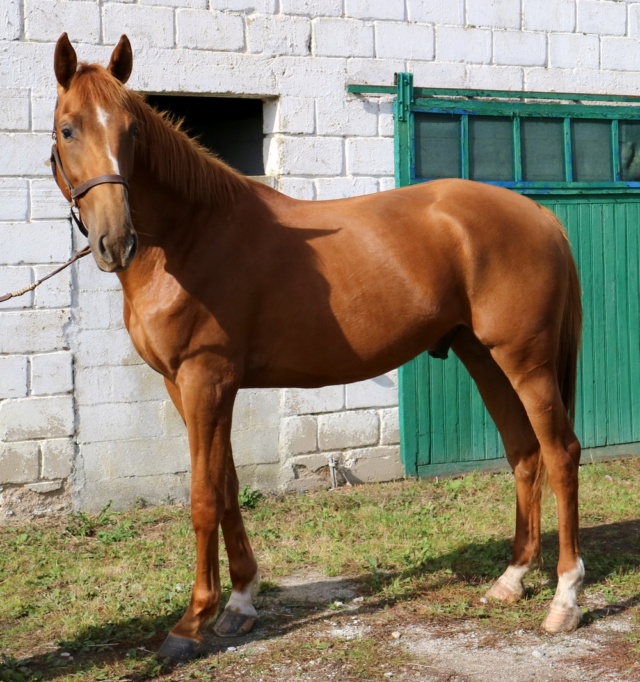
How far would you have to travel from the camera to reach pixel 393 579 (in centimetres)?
450

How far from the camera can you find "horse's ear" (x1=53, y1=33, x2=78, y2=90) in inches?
130

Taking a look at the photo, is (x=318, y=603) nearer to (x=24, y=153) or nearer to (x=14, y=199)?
(x=14, y=199)

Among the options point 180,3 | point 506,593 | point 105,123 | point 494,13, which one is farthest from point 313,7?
point 506,593

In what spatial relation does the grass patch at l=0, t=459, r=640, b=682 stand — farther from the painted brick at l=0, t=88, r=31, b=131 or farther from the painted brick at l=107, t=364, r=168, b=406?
the painted brick at l=0, t=88, r=31, b=131

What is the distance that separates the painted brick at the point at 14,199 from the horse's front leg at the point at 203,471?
2.28 metres

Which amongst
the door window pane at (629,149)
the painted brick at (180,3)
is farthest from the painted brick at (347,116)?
the door window pane at (629,149)

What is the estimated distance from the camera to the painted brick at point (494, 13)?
6.51 m

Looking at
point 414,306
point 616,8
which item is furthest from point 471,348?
point 616,8

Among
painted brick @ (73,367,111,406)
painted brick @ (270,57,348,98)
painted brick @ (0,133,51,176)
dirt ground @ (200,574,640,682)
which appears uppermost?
painted brick @ (270,57,348,98)

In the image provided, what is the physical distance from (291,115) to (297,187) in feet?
1.54

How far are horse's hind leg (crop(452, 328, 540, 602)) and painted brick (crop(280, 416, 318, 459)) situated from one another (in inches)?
74.6

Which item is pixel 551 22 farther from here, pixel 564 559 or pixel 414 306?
pixel 564 559

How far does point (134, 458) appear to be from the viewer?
579 centimetres

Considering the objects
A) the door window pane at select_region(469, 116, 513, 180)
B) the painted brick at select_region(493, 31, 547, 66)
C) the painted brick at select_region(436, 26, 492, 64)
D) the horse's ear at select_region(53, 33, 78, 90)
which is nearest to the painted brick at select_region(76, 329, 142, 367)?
the horse's ear at select_region(53, 33, 78, 90)
